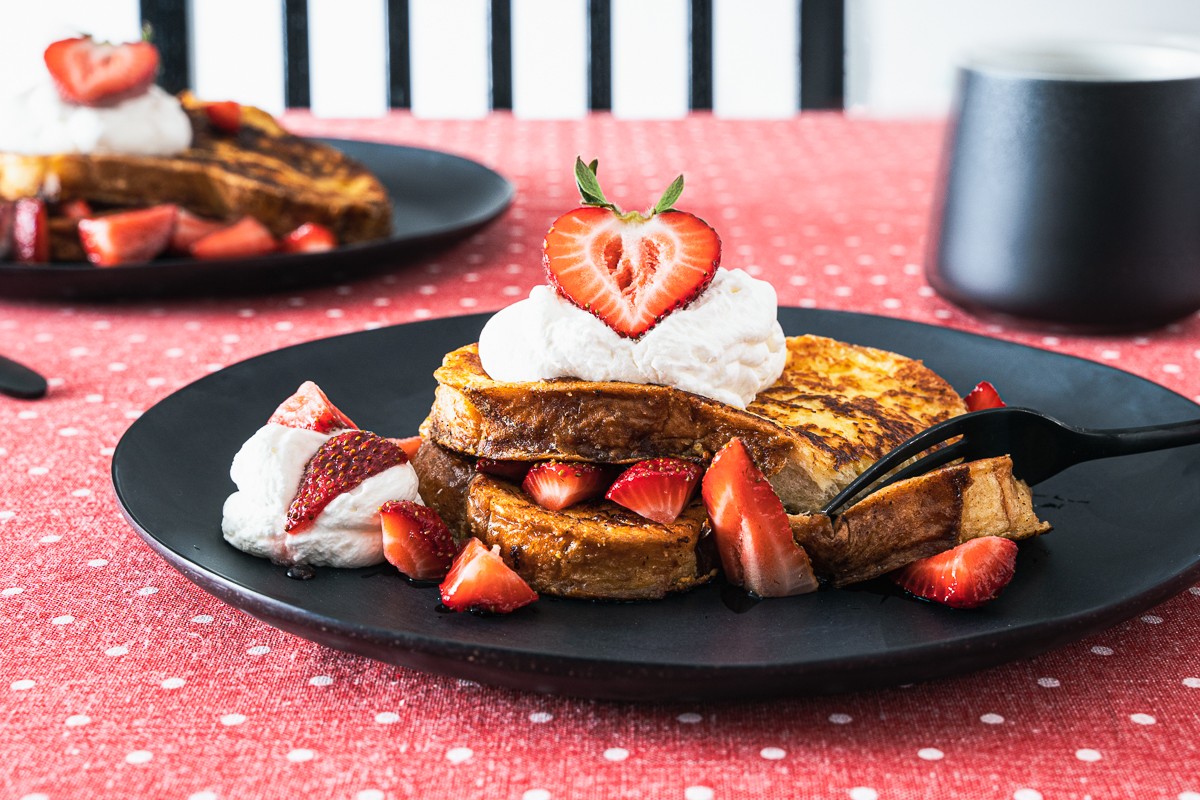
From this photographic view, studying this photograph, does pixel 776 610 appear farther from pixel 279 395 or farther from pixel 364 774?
pixel 279 395

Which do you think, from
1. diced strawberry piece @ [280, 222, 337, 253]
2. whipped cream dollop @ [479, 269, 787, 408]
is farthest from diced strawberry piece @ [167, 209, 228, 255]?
whipped cream dollop @ [479, 269, 787, 408]

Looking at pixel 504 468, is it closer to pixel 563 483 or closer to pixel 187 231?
pixel 563 483

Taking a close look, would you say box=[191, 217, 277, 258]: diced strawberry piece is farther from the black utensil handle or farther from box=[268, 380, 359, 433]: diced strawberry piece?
box=[268, 380, 359, 433]: diced strawberry piece

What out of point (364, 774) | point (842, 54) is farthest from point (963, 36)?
point (364, 774)

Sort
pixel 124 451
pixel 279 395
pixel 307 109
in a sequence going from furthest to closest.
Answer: pixel 307 109 → pixel 279 395 → pixel 124 451

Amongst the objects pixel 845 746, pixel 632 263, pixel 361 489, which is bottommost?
pixel 845 746

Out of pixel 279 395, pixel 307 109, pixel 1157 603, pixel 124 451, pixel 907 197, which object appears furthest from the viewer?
pixel 307 109

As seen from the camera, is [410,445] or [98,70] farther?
[98,70]

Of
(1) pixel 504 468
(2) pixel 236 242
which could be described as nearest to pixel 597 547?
(1) pixel 504 468
